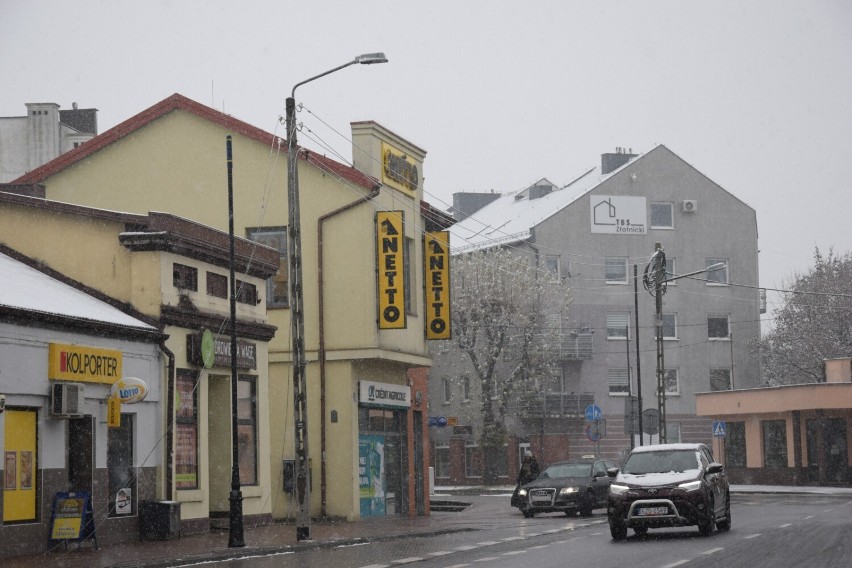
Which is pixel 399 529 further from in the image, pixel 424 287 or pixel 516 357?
pixel 516 357

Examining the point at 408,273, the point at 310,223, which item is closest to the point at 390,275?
the point at 310,223

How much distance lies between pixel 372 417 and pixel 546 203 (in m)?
44.9

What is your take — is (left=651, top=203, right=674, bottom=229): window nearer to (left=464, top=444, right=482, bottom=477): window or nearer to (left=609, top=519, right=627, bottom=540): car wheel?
(left=464, top=444, right=482, bottom=477): window

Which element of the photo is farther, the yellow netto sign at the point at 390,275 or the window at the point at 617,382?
the window at the point at 617,382

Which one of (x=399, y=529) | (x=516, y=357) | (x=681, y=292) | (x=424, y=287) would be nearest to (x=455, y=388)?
(x=516, y=357)

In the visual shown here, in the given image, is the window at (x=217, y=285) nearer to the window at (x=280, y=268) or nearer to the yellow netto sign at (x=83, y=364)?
the yellow netto sign at (x=83, y=364)

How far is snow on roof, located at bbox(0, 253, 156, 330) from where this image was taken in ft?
79.2

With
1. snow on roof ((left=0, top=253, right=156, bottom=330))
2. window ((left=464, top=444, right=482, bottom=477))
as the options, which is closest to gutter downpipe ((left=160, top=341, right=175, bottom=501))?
snow on roof ((left=0, top=253, right=156, bottom=330))

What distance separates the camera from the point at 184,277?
29.0 meters

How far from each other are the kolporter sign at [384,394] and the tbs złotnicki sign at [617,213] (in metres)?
38.6

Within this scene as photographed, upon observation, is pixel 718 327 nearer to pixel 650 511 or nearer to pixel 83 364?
pixel 650 511

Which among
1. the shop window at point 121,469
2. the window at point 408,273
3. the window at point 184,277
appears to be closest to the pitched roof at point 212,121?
the window at point 408,273

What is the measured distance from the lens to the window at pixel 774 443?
63375 millimetres

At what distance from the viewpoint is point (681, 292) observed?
77.9 metres
